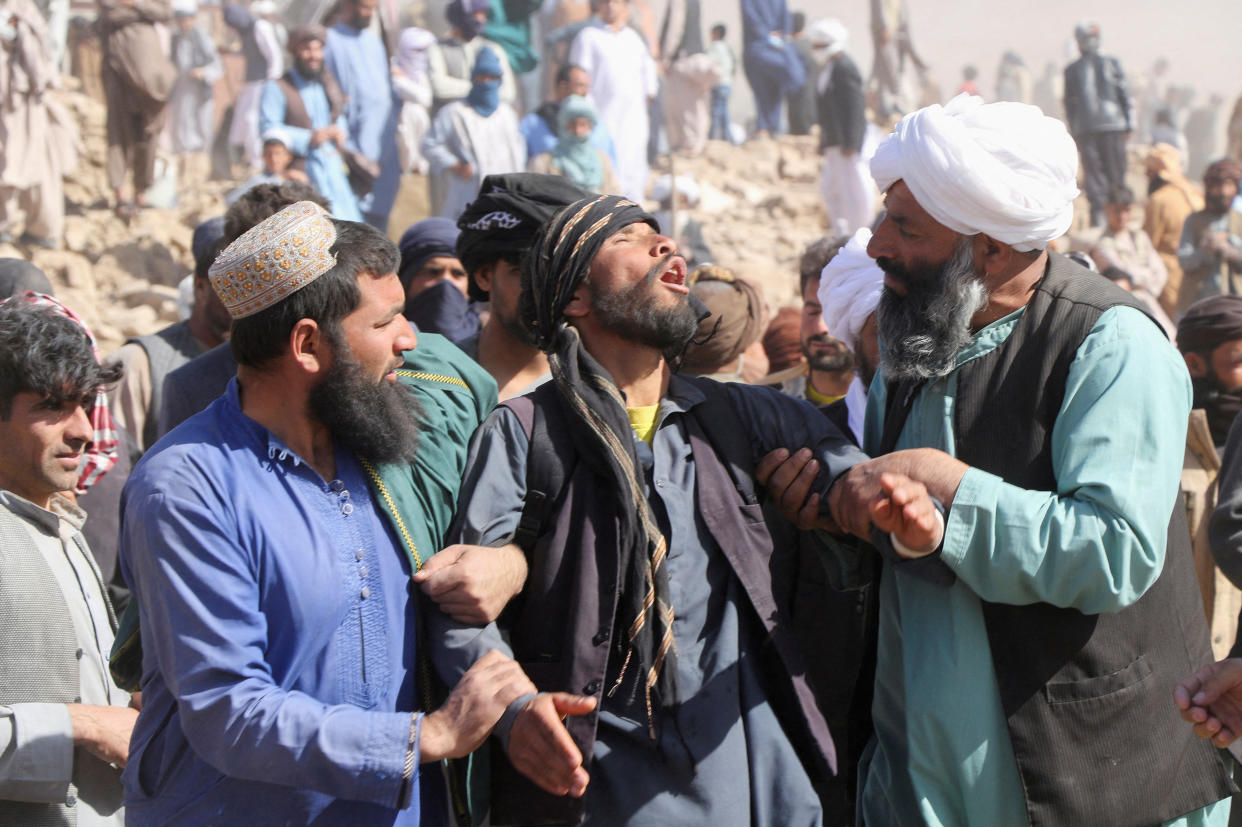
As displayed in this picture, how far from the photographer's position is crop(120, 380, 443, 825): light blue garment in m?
1.95

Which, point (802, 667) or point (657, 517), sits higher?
point (657, 517)

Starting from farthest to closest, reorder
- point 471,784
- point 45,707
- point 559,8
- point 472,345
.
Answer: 1. point 559,8
2. point 472,345
3. point 45,707
4. point 471,784

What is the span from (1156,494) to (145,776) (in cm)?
184

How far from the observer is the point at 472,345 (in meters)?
3.64

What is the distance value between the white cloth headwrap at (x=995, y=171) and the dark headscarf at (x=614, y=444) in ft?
2.09

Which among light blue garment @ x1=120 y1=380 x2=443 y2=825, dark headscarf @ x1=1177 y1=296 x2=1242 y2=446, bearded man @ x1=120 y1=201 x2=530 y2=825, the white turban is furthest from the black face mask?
the white turban

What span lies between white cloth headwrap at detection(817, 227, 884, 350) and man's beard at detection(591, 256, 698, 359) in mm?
1098

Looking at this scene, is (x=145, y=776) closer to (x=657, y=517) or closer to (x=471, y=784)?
(x=471, y=784)

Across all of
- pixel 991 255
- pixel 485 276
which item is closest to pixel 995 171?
pixel 991 255

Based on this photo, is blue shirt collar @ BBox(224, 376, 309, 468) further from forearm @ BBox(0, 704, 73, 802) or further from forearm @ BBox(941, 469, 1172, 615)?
forearm @ BBox(941, 469, 1172, 615)

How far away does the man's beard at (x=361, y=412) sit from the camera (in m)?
2.20

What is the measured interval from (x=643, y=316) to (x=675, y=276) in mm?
138

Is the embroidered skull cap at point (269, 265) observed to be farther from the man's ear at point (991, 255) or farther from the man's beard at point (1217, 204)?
the man's beard at point (1217, 204)

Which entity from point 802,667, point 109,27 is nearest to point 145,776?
point 802,667
